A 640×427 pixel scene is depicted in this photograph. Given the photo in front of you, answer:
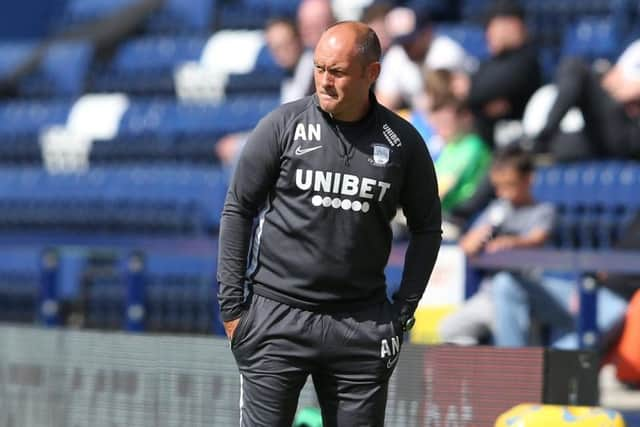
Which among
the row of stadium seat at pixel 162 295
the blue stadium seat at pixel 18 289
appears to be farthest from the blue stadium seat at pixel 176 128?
the row of stadium seat at pixel 162 295

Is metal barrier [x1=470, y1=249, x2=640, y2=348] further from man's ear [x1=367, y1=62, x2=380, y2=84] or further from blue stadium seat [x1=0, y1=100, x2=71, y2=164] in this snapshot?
blue stadium seat [x1=0, y1=100, x2=71, y2=164]

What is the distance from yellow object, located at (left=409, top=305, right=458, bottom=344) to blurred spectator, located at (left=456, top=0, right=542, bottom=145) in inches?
87.0

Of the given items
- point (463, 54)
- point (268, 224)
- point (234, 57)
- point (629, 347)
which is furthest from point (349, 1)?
point (268, 224)

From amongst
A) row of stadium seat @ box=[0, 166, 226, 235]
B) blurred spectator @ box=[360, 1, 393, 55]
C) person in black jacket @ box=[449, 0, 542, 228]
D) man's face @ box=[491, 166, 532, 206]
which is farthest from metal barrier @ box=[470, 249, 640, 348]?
row of stadium seat @ box=[0, 166, 226, 235]

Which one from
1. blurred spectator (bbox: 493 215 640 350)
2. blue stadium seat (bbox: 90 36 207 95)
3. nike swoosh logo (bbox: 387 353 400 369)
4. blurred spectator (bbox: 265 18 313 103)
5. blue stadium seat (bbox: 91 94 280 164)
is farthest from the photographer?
blue stadium seat (bbox: 90 36 207 95)

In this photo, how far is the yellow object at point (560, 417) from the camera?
5387mm

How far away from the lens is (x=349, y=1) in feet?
42.0

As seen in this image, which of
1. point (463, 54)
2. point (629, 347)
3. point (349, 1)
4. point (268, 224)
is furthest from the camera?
point (349, 1)

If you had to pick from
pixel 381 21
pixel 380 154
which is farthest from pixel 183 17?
pixel 380 154

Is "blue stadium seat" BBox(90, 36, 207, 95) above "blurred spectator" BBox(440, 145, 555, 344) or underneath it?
above

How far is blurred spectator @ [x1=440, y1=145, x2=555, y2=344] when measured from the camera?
762cm

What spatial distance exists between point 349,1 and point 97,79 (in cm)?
318

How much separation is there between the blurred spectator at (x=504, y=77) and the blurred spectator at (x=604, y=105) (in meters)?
0.69

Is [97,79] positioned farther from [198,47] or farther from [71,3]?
[71,3]
